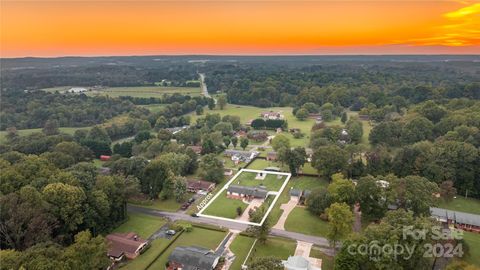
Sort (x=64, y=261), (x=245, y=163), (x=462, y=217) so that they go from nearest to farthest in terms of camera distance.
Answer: (x=64, y=261)
(x=462, y=217)
(x=245, y=163)

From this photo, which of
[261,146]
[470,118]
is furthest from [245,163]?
[470,118]

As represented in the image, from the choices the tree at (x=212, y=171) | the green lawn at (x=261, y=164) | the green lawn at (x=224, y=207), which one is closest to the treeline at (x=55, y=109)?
the tree at (x=212, y=171)

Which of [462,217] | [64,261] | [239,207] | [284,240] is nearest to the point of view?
[64,261]

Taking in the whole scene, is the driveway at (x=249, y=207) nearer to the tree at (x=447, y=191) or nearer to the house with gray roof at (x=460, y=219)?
the house with gray roof at (x=460, y=219)

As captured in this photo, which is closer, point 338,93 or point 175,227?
point 175,227

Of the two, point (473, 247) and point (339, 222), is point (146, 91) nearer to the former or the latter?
point (339, 222)

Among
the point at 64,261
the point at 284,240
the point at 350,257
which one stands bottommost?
the point at 284,240

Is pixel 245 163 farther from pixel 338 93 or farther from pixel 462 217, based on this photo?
pixel 338 93
